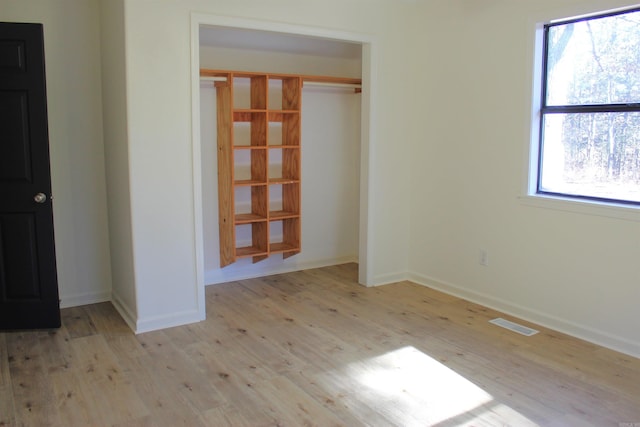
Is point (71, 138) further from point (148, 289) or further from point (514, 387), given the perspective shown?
point (514, 387)

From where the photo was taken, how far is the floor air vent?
3734mm

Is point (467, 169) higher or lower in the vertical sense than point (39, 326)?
higher

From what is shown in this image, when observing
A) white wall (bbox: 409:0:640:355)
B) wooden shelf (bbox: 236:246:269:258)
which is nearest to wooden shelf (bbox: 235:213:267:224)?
wooden shelf (bbox: 236:246:269:258)

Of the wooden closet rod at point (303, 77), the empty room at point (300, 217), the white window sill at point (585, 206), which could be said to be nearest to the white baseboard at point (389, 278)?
the empty room at point (300, 217)

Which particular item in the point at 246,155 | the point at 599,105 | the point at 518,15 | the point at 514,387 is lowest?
the point at 514,387

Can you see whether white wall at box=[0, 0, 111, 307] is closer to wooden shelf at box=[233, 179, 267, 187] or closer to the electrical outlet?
wooden shelf at box=[233, 179, 267, 187]

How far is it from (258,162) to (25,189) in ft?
6.27

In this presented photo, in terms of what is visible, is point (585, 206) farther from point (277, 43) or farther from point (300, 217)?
Answer: point (277, 43)

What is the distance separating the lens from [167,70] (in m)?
3.65

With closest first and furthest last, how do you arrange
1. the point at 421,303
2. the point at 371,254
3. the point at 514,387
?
1. the point at 514,387
2. the point at 421,303
3. the point at 371,254

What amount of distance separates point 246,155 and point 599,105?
288cm

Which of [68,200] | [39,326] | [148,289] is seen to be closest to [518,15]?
[148,289]

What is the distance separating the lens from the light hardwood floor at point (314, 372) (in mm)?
2682

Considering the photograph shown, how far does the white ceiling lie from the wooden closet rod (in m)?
0.27
